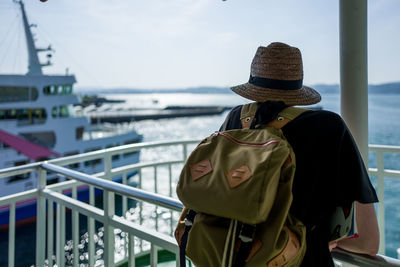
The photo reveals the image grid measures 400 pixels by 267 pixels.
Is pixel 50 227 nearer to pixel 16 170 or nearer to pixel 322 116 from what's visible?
pixel 16 170

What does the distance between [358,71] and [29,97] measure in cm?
1265

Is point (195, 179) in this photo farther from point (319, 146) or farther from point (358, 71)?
point (358, 71)

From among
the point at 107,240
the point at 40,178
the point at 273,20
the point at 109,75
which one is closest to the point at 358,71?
the point at 107,240

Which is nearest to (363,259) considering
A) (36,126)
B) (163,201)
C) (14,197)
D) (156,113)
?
(163,201)

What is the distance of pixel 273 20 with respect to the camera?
12.7 ft

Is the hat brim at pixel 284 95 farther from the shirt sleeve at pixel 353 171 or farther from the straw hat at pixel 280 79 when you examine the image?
the shirt sleeve at pixel 353 171

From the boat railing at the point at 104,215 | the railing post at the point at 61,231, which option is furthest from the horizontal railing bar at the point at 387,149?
the railing post at the point at 61,231

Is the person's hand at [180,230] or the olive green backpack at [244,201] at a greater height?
the olive green backpack at [244,201]

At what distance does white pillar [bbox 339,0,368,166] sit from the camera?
1150mm

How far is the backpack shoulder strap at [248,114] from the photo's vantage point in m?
0.78

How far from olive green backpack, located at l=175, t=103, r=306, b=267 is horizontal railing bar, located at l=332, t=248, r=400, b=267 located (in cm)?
15

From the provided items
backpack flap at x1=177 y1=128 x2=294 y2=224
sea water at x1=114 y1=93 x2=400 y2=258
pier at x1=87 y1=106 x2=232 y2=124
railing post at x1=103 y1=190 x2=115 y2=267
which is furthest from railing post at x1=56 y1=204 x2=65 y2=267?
pier at x1=87 y1=106 x2=232 y2=124

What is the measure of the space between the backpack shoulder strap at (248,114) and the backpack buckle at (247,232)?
0.25m

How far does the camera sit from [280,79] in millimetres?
784
